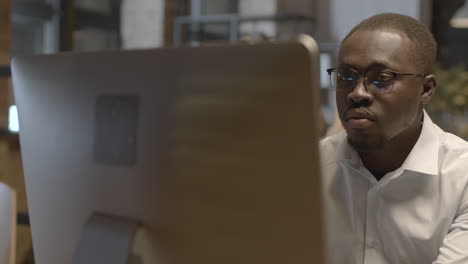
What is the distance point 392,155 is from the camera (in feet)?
3.77

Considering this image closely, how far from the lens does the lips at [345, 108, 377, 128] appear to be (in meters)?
1.04

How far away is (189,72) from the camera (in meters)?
0.69

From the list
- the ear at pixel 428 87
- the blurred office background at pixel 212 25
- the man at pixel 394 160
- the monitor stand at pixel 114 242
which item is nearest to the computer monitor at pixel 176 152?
the monitor stand at pixel 114 242

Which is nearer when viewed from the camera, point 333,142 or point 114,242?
point 114,242

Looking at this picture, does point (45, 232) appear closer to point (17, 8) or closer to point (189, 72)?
point (189, 72)

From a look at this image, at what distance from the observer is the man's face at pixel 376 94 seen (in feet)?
3.44

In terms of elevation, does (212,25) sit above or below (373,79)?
above

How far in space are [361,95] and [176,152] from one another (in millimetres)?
448

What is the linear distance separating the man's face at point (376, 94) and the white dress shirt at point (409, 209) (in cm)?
9

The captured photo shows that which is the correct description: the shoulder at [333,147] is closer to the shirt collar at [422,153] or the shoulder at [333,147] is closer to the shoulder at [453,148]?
the shirt collar at [422,153]

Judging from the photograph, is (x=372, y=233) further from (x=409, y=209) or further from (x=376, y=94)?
(x=376, y=94)

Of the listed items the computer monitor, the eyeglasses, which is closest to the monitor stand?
the computer monitor

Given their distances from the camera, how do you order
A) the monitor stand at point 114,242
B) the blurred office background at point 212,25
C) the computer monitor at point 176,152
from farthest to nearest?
1. the blurred office background at point 212,25
2. the monitor stand at point 114,242
3. the computer monitor at point 176,152

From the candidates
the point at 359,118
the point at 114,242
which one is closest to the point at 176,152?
the point at 114,242
